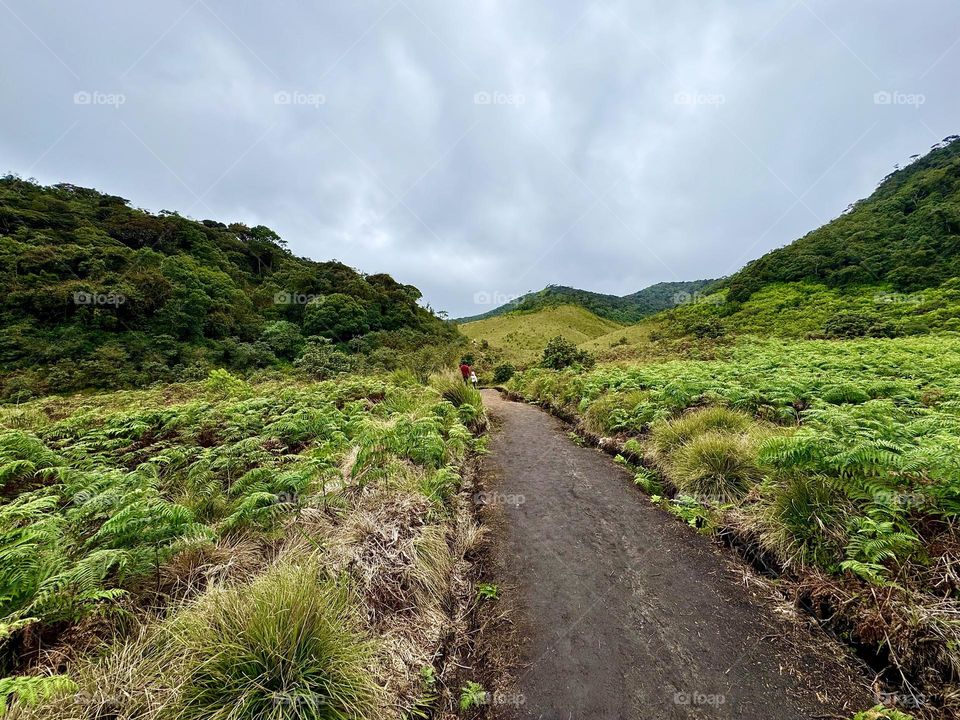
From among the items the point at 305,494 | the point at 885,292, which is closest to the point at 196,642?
the point at 305,494

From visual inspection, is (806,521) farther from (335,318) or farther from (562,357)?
(335,318)

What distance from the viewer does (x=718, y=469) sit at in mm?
5066

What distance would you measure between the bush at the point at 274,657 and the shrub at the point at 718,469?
15.8 ft

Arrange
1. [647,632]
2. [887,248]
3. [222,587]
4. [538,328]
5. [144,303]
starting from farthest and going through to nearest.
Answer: [538,328] → [887,248] → [144,303] → [647,632] → [222,587]

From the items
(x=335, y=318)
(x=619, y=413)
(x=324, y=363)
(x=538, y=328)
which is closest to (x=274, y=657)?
(x=619, y=413)

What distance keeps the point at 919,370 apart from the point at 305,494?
14117mm

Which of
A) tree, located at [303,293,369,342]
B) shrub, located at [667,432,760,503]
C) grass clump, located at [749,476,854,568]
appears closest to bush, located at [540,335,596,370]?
shrub, located at [667,432,760,503]

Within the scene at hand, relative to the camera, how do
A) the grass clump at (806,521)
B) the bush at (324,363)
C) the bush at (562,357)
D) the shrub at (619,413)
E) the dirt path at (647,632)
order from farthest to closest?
the bush at (562,357), the bush at (324,363), the shrub at (619,413), the grass clump at (806,521), the dirt path at (647,632)

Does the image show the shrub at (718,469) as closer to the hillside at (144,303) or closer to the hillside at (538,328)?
the hillside at (144,303)

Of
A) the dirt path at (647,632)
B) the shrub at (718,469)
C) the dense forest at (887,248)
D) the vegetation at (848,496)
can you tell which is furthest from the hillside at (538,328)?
the dirt path at (647,632)

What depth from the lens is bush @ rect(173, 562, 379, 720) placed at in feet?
6.93

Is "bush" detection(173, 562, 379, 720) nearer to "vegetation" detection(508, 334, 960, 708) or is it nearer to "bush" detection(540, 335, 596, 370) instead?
"vegetation" detection(508, 334, 960, 708)

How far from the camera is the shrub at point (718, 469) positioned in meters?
→ 4.82

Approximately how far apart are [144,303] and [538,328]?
4464 centimetres
